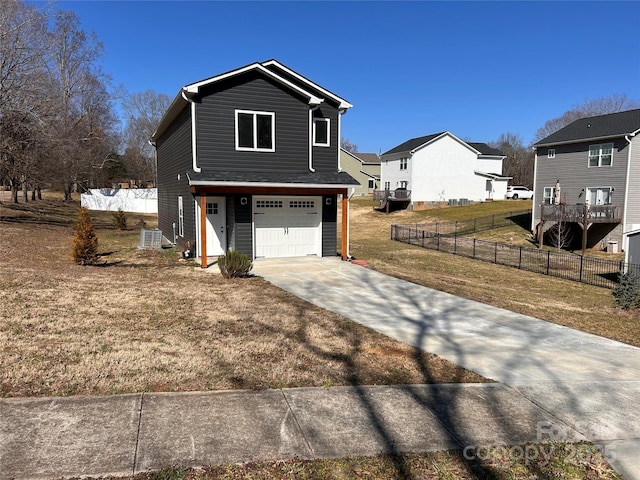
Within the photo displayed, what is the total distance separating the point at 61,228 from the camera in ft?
82.5

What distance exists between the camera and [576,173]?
3028 centimetres

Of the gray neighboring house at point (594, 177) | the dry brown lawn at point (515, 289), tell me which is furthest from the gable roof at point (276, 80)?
the gray neighboring house at point (594, 177)

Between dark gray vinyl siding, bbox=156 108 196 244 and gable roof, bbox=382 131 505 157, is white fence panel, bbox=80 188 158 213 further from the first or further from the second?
gable roof, bbox=382 131 505 157

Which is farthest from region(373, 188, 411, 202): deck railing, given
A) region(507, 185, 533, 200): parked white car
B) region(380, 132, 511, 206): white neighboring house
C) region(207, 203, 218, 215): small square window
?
region(207, 203, 218, 215): small square window

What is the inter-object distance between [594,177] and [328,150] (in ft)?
70.5

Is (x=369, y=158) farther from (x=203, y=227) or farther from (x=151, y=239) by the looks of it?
(x=203, y=227)

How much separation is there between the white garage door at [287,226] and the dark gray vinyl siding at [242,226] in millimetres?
304

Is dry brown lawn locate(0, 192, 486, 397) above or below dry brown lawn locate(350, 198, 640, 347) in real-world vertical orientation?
above

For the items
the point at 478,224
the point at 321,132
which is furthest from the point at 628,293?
the point at 478,224

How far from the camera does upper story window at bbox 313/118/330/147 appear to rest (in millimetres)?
16625

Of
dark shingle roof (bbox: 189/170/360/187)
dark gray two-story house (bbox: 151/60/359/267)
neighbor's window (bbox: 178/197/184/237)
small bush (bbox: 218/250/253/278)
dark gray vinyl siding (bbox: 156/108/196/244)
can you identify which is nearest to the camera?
small bush (bbox: 218/250/253/278)

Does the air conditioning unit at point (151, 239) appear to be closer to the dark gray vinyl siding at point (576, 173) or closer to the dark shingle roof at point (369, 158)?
the dark gray vinyl siding at point (576, 173)

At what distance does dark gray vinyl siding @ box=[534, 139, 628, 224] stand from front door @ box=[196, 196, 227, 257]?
24660 millimetres

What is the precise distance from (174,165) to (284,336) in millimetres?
14125
